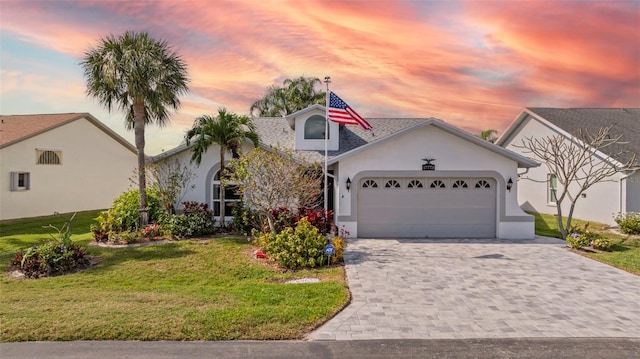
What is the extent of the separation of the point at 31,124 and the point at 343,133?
690 inches

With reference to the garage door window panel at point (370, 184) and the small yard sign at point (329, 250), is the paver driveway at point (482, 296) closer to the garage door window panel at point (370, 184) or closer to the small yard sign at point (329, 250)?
the small yard sign at point (329, 250)

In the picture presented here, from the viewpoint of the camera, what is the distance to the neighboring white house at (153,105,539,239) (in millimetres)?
14828

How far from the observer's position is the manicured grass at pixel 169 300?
6270 millimetres

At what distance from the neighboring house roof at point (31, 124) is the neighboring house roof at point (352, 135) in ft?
36.5

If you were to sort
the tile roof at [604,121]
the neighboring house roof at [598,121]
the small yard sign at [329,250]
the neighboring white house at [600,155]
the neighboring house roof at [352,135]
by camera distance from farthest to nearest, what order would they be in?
1. the tile roof at [604,121]
2. the neighboring house roof at [598,121]
3. the neighboring white house at [600,155]
4. the neighboring house roof at [352,135]
5. the small yard sign at [329,250]

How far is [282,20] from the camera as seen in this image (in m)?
12.2

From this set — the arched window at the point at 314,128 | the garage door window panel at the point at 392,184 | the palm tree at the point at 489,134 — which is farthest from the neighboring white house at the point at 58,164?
the palm tree at the point at 489,134

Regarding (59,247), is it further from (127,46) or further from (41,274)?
(127,46)

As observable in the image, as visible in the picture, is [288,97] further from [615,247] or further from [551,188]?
[615,247]

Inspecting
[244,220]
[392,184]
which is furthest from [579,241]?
[244,220]

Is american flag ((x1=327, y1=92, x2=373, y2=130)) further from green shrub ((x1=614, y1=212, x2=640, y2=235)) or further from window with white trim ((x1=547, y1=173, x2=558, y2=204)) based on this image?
window with white trim ((x1=547, y1=173, x2=558, y2=204))

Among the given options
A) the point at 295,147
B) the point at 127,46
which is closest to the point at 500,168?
the point at 295,147

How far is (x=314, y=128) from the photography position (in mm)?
18266

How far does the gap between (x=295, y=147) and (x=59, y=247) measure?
33.6 ft
